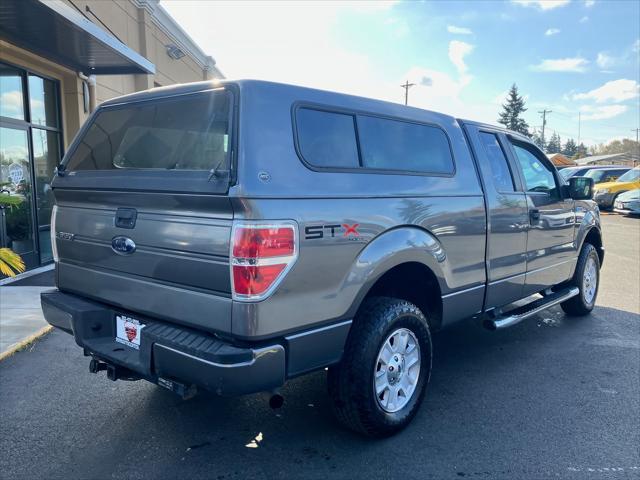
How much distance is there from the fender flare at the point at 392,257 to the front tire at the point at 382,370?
20cm

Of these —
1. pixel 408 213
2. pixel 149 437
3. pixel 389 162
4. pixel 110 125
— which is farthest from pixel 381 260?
pixel 110 125

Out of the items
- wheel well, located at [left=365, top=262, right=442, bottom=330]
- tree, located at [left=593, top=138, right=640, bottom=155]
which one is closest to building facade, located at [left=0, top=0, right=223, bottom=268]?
wheel well, located at [left=365, top=262, right=442, bottom=330]

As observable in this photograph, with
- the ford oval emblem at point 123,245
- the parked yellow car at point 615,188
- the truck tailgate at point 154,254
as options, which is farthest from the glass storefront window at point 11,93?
the parked yellow car at point 615,188

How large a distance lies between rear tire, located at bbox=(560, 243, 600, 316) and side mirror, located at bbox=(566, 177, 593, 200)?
2.75 feet

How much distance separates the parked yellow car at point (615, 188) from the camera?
19328mm

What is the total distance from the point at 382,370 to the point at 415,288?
0.79 metres

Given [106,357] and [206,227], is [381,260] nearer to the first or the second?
[206,227]

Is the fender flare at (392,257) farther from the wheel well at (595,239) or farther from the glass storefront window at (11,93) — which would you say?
the glass storefront window at (11,93)

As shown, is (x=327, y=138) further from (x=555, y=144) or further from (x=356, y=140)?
(x=555, y=144)

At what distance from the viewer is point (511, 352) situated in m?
4.87

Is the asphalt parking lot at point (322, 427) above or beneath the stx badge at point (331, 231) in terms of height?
beneath

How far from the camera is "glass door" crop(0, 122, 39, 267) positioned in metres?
7.84

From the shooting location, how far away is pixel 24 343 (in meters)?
4.79

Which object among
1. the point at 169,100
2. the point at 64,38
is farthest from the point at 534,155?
the point at 64,38
